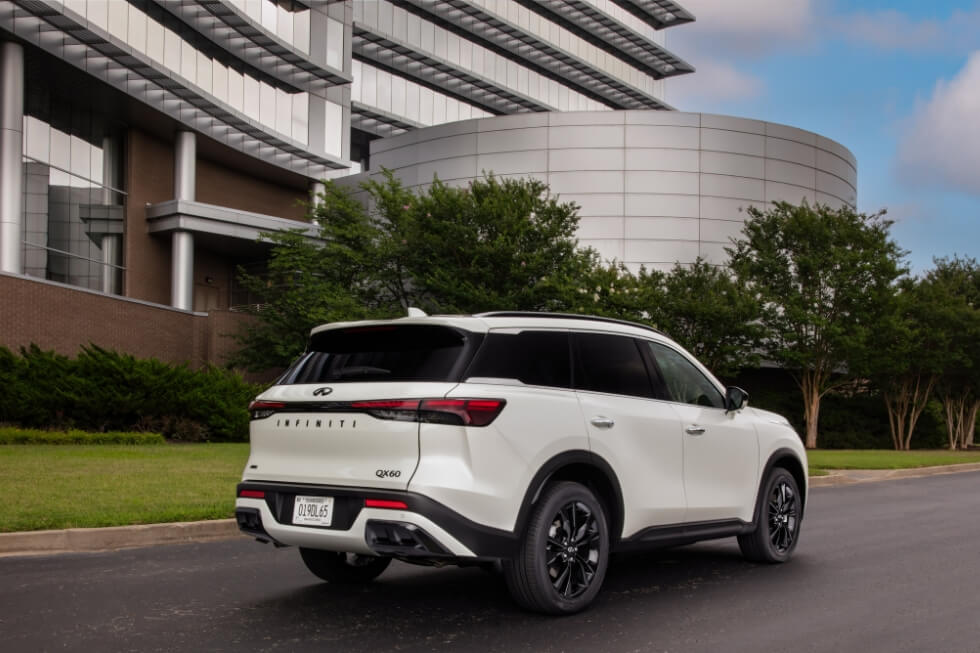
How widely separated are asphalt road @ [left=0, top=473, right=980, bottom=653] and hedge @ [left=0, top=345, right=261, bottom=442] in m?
16.1

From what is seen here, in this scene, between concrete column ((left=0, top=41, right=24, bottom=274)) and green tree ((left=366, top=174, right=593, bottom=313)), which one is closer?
concrete column ((left=0, top=41, right=24, bottom=274))

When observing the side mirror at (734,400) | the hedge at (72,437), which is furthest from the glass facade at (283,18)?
the side mirror at (734,400)

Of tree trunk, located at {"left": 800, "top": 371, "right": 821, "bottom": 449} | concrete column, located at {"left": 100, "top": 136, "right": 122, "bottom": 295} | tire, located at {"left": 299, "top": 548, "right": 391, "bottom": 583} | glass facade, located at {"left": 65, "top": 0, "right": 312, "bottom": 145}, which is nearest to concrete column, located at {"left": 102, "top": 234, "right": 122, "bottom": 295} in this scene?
concrete column, located at {"left": 100, "top": 136, "right": 122, "bottom": 295}

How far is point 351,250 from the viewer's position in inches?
1438

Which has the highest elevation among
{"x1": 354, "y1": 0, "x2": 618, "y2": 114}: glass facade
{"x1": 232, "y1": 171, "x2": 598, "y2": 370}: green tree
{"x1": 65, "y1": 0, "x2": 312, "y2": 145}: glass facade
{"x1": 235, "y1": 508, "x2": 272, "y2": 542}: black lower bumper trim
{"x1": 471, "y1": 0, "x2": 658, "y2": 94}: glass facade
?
{"x1": 471, "y1": 0, "x2": 658, "y2": 94}: glass facade

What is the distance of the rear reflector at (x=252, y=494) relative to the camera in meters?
6.61

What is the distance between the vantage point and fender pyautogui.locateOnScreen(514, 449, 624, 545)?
20.4 feet

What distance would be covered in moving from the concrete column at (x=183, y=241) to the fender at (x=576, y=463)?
37.6 m

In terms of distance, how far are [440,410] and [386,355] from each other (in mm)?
734

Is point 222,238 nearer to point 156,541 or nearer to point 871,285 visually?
point 871,285

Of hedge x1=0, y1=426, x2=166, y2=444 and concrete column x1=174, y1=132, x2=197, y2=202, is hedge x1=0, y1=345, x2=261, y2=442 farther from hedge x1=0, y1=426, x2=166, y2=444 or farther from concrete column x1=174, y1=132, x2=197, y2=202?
concrete column x1=174, y1=132, x2=197, y2=202

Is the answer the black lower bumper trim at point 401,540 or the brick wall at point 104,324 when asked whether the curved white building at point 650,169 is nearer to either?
the brick wall at point 104,324

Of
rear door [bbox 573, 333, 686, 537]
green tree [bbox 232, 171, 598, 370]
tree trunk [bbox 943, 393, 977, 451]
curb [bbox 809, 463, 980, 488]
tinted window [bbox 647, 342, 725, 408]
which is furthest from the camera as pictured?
tree trunk [bbox 943, 393, 977, 451]

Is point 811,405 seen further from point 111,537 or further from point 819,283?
point 111,537
